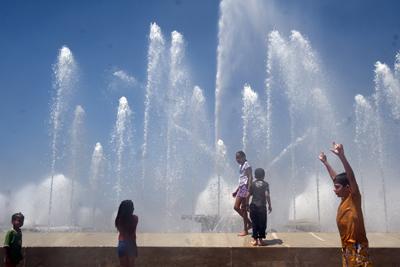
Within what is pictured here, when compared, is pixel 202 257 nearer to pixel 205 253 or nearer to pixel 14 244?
pixel 205 253

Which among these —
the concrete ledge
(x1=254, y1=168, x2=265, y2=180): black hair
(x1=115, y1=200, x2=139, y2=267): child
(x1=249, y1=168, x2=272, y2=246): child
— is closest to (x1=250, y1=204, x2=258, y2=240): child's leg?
(x1=249, y1=168, x2=272, y2=246): child

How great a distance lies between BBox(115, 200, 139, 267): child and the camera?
5.82 m

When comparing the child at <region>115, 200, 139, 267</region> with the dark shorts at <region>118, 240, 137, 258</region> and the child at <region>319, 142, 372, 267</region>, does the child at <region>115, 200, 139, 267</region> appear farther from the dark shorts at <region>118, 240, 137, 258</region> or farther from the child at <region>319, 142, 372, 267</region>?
the child at <region>319, 142, 372, 267</region>

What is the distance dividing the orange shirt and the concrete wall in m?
2.55

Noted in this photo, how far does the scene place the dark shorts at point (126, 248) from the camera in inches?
229

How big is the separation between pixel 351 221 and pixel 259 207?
10.3 ft

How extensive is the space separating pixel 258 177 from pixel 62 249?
3.27 meters

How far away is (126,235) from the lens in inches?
231

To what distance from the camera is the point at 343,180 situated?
446cm

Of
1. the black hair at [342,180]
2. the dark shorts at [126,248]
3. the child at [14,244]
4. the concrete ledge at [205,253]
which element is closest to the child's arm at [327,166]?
the black hair at [342,180]

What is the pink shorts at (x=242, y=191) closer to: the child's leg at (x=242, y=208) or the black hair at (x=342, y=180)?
the child's leg at (x=242, y=208)

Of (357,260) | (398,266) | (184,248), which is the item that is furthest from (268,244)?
(357,260)

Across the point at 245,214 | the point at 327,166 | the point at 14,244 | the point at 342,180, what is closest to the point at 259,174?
the point at 245,214

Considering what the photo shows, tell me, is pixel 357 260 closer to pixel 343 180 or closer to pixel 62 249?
pixel 343 180
